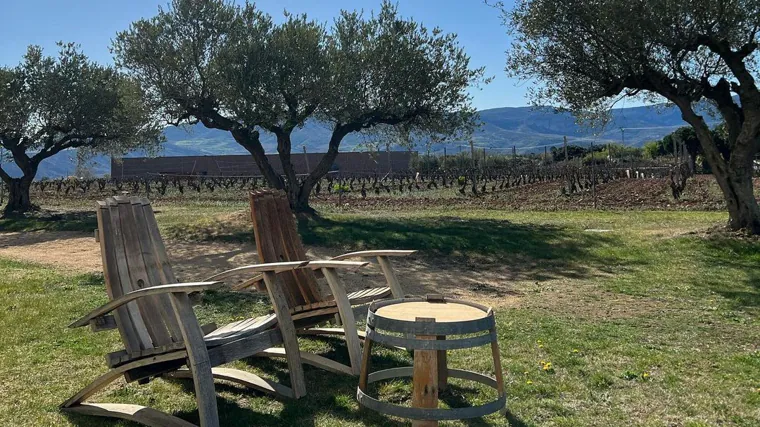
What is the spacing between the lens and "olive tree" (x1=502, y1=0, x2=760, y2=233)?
1023cm

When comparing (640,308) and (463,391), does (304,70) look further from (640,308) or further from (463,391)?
(463,391)

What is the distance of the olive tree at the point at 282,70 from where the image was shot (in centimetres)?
1455

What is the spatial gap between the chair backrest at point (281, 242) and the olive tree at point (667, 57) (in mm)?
7812

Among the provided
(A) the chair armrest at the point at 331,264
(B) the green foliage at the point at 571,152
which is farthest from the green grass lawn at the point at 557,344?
(B) the green foliage at the point at 571,152

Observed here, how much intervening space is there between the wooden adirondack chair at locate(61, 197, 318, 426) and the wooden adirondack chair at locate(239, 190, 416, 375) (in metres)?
0.37

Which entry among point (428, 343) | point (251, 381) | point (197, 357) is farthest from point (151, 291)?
point (428, 343)

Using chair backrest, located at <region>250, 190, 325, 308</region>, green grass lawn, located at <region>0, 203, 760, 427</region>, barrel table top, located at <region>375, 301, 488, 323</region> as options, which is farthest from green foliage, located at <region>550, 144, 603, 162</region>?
barrel table top, located at <region>375, 301, 488, 323</region>

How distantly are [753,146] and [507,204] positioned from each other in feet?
30.5

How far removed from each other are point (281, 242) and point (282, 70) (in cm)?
1038

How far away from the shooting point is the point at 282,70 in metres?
14.5

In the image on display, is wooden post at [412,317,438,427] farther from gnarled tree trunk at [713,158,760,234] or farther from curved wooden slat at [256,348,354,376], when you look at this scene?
gnarled tree trunk at [713,158,760,234]

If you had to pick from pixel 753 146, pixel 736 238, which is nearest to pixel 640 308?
pixel 736 238

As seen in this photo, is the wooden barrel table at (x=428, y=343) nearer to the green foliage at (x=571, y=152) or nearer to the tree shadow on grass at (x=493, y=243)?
the tree shadow on grass at (x=493, y=243)

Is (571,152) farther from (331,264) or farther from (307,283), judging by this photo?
(331,264)
